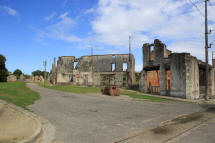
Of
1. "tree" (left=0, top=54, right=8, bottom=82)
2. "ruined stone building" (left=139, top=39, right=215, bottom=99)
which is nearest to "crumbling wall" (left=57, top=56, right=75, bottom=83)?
"tree" (left=0, top=54, right=8, bottom=82)

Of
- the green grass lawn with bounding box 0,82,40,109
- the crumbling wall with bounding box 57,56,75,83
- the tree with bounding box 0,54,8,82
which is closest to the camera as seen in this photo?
the green grass lawn with bounding box 0,82,40,109

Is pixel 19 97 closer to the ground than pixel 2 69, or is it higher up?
closer to the ground

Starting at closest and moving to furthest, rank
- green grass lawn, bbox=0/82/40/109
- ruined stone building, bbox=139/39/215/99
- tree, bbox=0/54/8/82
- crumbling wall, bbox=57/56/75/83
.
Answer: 1. green grass lawn, bbox=0/82/40/109
2. ruined stone building, bbox=139/39/215/99
3. tree, bbox=0/54/8/82
4. crumbling wall, bbox=57/56/75/83

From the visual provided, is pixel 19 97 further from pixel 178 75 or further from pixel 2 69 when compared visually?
pixel 2 69

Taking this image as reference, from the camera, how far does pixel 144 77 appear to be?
984 inches

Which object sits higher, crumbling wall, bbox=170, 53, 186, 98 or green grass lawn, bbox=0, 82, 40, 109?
crumbling wall, bbox=170, 53, 186, 98

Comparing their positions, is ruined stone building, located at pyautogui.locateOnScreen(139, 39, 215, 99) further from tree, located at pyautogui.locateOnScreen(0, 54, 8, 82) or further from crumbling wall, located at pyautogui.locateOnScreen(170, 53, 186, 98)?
tree, located at pyautogui.locateOnScreen(0, 54, 8, 82)

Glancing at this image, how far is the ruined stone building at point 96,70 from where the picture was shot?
3944cm

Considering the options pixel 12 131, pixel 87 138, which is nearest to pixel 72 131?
pixel 87 138

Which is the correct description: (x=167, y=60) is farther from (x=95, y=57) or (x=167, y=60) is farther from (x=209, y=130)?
(x=95, y=57)

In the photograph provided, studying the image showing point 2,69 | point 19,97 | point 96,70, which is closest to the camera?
point 19,97

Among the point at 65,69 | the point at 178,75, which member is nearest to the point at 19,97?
the point at 178,75

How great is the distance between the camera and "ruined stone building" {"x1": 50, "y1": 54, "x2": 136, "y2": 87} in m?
39.4

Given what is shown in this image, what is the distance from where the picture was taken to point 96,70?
136ft
